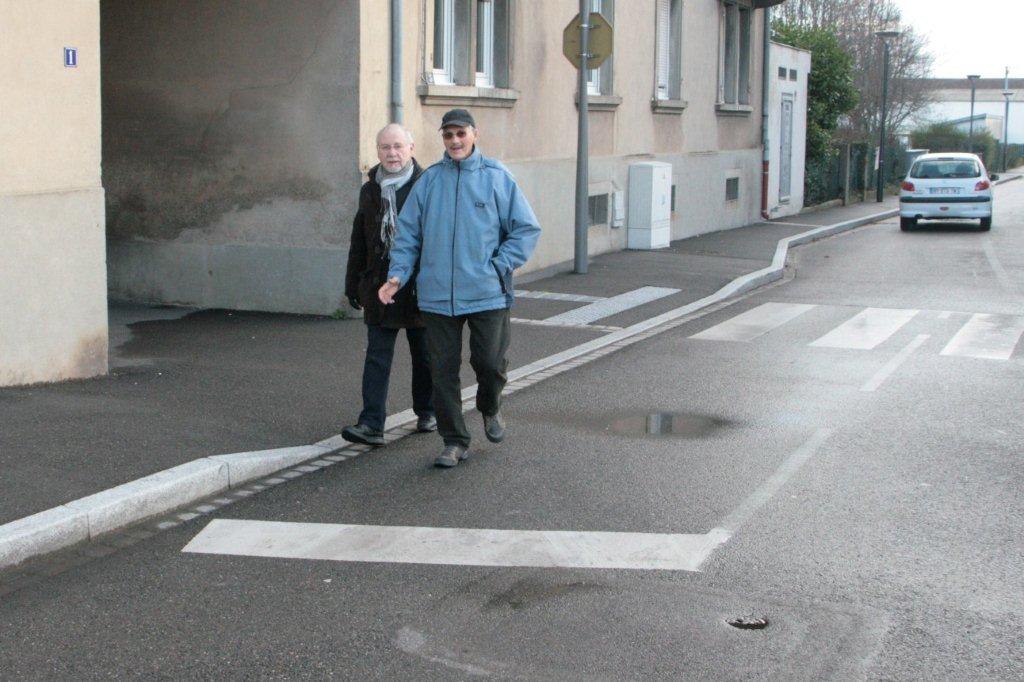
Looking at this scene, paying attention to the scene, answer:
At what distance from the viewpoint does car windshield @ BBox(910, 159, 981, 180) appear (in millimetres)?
26969

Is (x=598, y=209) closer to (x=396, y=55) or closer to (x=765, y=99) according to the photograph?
(x=396, y=55)

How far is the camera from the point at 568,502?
20.9 feet

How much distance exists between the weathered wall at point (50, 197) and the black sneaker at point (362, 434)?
243cm

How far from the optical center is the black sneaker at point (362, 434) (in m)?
7.46

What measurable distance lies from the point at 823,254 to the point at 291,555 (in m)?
17.2

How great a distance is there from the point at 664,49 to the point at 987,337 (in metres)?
10.8

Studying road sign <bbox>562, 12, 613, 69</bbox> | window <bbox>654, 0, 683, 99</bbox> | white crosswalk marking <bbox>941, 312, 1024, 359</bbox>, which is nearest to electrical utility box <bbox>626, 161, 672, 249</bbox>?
window <bbox>654, 0, 683, 99</bbox>

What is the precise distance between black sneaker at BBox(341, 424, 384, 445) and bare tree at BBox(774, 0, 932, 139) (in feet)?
143

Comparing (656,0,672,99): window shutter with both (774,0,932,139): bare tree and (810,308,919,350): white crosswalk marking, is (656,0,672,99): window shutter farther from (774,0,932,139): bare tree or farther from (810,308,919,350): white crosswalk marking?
(774,0,932,139): bare tree

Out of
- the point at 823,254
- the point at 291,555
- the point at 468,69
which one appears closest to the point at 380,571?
the point at 291,555

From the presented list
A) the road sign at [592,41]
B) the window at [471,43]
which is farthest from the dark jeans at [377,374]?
the road sign at [592,41]

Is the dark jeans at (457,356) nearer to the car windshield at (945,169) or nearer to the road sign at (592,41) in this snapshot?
the road sign at (592,41)

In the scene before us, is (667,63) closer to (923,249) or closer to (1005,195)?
(923,249)

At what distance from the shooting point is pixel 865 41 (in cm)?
5150
